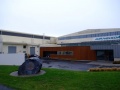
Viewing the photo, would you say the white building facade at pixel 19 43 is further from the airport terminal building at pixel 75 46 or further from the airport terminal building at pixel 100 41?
the airport terminal building at pixel 100 41

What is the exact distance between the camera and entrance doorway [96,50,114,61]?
140 feet

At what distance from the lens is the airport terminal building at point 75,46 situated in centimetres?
4362

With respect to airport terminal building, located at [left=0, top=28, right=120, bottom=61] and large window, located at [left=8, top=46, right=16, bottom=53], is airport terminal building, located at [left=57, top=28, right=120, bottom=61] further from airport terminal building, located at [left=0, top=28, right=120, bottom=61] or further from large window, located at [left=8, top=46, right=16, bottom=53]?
large window, located at [left=8, top=46, right=16, bottom=53]

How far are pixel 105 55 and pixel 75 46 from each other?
807cm

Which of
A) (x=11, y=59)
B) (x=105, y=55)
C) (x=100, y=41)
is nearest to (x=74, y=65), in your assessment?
(x=11, y=59)

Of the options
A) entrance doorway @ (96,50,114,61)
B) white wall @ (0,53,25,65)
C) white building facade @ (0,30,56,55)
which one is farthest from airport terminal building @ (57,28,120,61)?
white wall @ (0,53,25,65)

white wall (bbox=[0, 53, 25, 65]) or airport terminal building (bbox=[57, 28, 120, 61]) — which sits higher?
airport terminal building (bbox=[57, 28, 120, 61])

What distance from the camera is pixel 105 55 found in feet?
142

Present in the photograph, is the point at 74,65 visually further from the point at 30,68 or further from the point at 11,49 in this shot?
the point at 11,49

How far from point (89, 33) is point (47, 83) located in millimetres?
47531

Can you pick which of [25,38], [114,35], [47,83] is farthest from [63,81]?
[25,38]

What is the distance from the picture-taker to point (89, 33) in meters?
58.3

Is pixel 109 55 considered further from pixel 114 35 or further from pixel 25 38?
pixel 25 38

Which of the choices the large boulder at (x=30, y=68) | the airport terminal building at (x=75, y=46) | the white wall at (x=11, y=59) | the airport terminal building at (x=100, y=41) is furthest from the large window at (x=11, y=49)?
the large boulder at (x=30, y=68)
